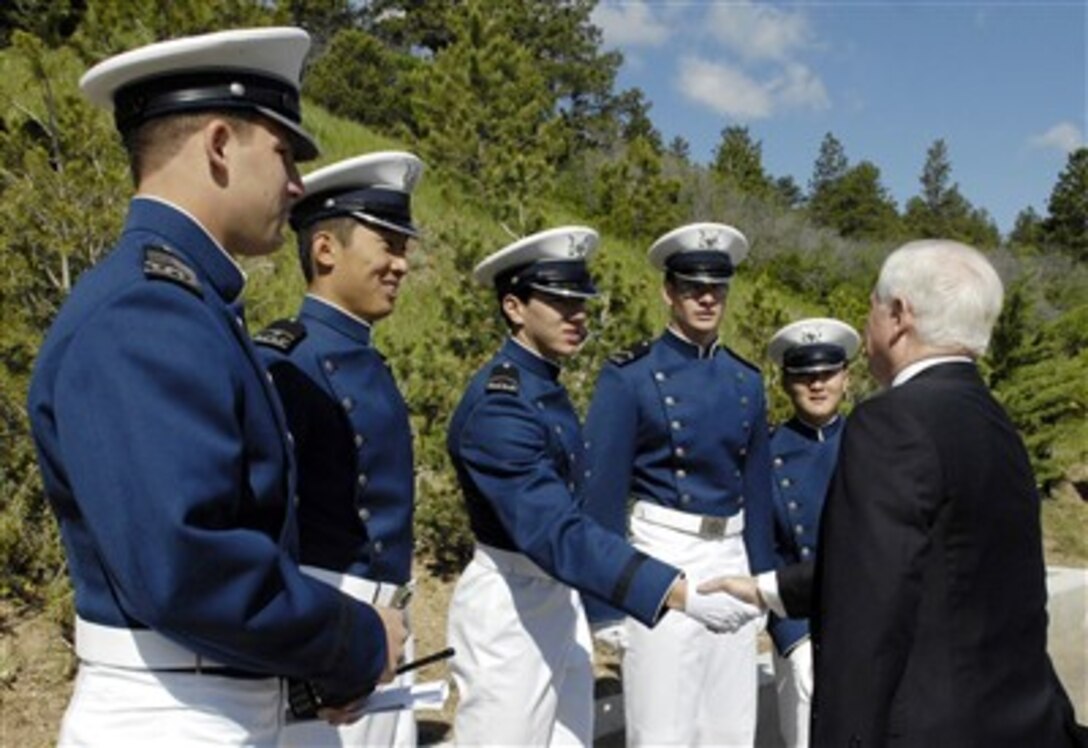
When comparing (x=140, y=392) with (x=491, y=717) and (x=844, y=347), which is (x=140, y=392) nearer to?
(x=491, y=717)

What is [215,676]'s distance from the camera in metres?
1.82

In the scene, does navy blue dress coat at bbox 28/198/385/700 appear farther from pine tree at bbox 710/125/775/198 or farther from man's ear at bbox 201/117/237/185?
pine tree at bbox 710/125/775/198

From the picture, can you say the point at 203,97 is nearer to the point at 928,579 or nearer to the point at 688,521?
the point at 928,579

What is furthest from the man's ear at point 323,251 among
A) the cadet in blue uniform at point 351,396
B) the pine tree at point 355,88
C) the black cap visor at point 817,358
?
the pine tree at point 355,88

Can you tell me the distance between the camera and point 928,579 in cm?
239

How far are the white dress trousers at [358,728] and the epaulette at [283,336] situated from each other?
20.5 inches

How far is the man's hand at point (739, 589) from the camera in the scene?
3.46m

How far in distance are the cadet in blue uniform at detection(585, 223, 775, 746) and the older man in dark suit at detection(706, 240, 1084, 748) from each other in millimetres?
1395

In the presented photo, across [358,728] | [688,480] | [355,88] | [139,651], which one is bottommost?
[358,728]

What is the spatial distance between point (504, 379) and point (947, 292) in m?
1.38

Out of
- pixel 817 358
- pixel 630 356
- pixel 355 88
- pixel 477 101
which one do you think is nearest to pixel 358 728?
pixel 630 356

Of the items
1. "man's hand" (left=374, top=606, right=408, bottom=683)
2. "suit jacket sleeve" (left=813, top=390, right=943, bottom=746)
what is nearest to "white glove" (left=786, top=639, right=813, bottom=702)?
"suit jacket sleeve" (left=813, top=390, right=943, bottom=746)

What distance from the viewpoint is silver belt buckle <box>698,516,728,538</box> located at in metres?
4.11

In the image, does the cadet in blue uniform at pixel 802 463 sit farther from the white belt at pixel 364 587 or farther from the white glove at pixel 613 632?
the white belt at pixel 364 587
